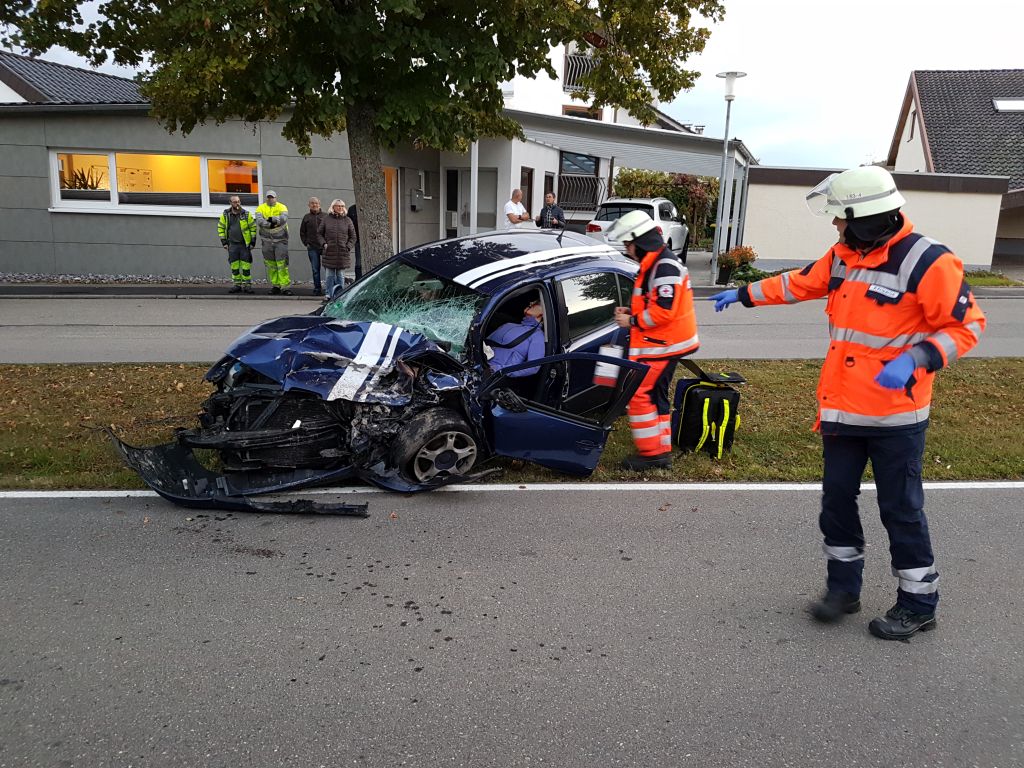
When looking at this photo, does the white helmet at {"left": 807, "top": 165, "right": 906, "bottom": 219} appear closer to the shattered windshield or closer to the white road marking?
the white road marking

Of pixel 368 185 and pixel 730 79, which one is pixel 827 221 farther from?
pixel 368 185

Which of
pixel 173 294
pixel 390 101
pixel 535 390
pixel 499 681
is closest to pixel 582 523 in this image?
pixel 535 390

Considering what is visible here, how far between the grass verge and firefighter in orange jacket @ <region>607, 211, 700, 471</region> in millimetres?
253

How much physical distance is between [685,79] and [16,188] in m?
13.8

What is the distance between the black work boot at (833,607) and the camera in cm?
365

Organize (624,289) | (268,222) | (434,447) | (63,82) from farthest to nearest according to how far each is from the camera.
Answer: (63,82) < (268,222) < (624,289) < (434,447)

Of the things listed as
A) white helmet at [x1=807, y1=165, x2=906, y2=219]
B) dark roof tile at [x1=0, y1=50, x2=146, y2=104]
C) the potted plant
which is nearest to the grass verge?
white helmet at [x1=807, y1=165, x2=906, y2=219]

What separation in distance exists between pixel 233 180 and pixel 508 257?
12.9 meters

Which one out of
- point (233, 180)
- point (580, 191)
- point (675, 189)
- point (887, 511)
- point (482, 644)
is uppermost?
point (675, 189)

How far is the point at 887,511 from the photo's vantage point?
3.53 meters

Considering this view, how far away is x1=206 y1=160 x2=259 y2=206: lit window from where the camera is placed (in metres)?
16.7

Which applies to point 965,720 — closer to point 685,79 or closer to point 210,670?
point 210,670

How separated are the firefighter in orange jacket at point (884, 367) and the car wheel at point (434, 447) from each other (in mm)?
2239

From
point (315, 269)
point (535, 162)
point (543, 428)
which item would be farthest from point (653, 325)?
point (535, 162)
